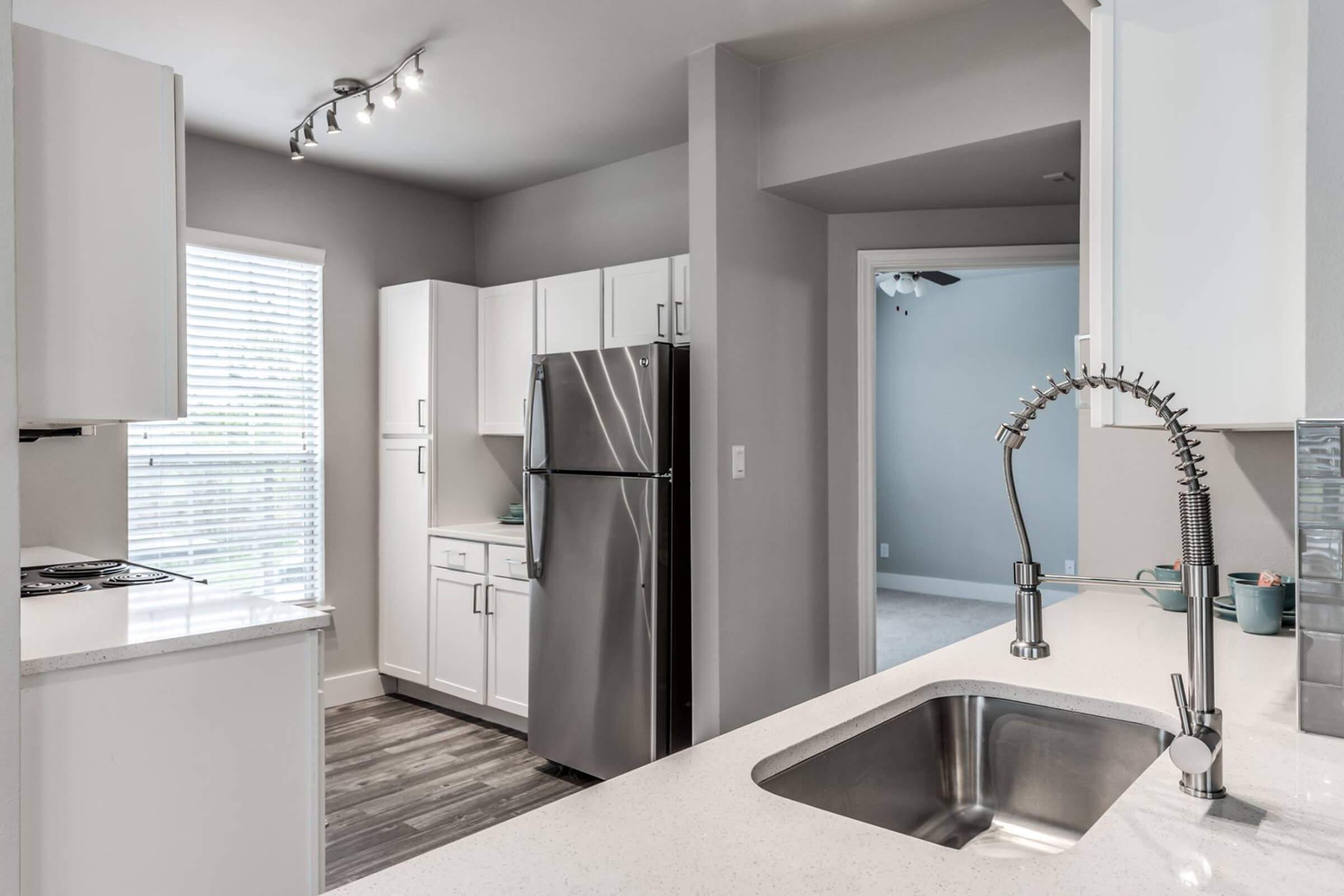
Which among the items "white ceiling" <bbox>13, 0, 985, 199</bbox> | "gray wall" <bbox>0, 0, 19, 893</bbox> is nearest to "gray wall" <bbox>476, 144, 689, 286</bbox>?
"white ceiling" <bbox>13, 0, 985, 199</bbox>

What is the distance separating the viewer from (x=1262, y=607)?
5.90ft

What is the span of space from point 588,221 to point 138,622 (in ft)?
9.49

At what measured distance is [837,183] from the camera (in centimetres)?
299

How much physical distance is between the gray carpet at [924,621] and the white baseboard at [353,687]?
2.66m

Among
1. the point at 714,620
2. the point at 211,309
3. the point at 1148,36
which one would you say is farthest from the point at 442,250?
the point at 1148,36

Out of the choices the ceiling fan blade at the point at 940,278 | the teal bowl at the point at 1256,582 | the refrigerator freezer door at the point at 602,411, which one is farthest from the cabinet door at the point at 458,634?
the ceiling fan blade at the point at 940,278

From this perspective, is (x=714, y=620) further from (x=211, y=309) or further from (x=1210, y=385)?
(x=211, y=309)

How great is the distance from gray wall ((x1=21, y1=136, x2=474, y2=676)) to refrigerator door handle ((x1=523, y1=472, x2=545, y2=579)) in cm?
139

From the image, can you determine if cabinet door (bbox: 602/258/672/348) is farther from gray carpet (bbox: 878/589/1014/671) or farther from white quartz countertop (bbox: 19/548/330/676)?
gray carpet (bbox: 878/589/1014/671)

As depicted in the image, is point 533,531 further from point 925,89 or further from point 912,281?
point 912,281

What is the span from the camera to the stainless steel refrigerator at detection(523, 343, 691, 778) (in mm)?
2889

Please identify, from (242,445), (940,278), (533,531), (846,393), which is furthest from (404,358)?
(940,278)

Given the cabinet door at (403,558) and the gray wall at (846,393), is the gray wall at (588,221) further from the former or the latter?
the cabinet door at (403,558)

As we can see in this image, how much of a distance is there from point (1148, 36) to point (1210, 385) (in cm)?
56
